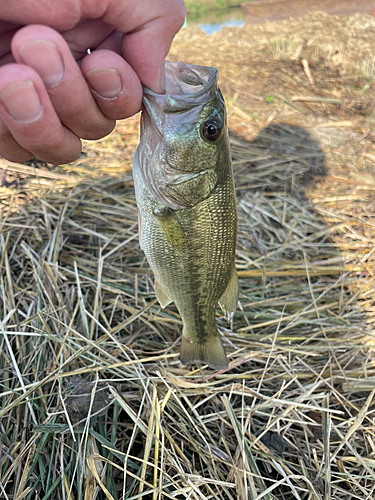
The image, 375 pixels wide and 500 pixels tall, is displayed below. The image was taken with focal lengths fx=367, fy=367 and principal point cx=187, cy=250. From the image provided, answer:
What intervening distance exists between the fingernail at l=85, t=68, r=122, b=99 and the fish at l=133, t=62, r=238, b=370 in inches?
6.7

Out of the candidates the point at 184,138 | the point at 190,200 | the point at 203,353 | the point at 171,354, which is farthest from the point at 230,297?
the point at 184,138

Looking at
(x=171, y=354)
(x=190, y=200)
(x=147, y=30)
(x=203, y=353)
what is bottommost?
(x=171, y=354)

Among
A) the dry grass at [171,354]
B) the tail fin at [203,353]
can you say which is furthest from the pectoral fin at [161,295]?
the dry grass at [171,354]

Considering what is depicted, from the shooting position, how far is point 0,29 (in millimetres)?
1340

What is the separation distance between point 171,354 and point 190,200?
3.27ft

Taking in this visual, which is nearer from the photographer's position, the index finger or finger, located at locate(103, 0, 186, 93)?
the index finger

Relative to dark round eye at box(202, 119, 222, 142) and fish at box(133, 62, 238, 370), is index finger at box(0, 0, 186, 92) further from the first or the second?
dark round eye at box(202, 119, 222, 142)

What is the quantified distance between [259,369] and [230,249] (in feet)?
2.84

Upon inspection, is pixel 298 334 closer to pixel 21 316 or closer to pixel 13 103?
pixel 21 316

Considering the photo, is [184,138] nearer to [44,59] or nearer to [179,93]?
Answer: [179,93]

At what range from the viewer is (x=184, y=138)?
154cm

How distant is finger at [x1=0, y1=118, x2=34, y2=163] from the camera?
1.31 metres

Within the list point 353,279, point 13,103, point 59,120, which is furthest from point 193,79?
point 353,279

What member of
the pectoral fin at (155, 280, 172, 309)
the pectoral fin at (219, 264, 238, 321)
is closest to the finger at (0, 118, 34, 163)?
the pectoral fin at (155, 280, 172, 309)
